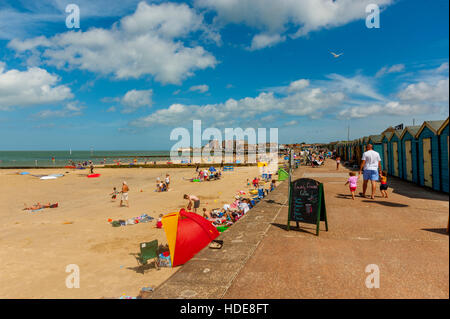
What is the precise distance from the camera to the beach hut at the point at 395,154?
1447cm

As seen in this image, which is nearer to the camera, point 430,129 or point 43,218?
point 430,129

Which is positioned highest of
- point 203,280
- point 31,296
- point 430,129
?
point 430,129

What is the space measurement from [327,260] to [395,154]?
1377 cm

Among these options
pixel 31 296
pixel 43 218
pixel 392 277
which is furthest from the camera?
pixel 43 218

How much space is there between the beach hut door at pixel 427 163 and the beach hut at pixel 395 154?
9.53 feet

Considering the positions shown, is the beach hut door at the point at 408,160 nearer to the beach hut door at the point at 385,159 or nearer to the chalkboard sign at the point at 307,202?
the beach hut door at the point at 385,159

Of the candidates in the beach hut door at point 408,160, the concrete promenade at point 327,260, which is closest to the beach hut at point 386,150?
the beach hut door at point 408,160

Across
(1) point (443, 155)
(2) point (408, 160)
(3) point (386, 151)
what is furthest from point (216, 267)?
(3) point (386, 151)

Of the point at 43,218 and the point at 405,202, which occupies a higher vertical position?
the point at 405,202

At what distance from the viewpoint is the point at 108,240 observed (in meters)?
9.21

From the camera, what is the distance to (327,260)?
430cm

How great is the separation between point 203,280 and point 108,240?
6.76 metres
